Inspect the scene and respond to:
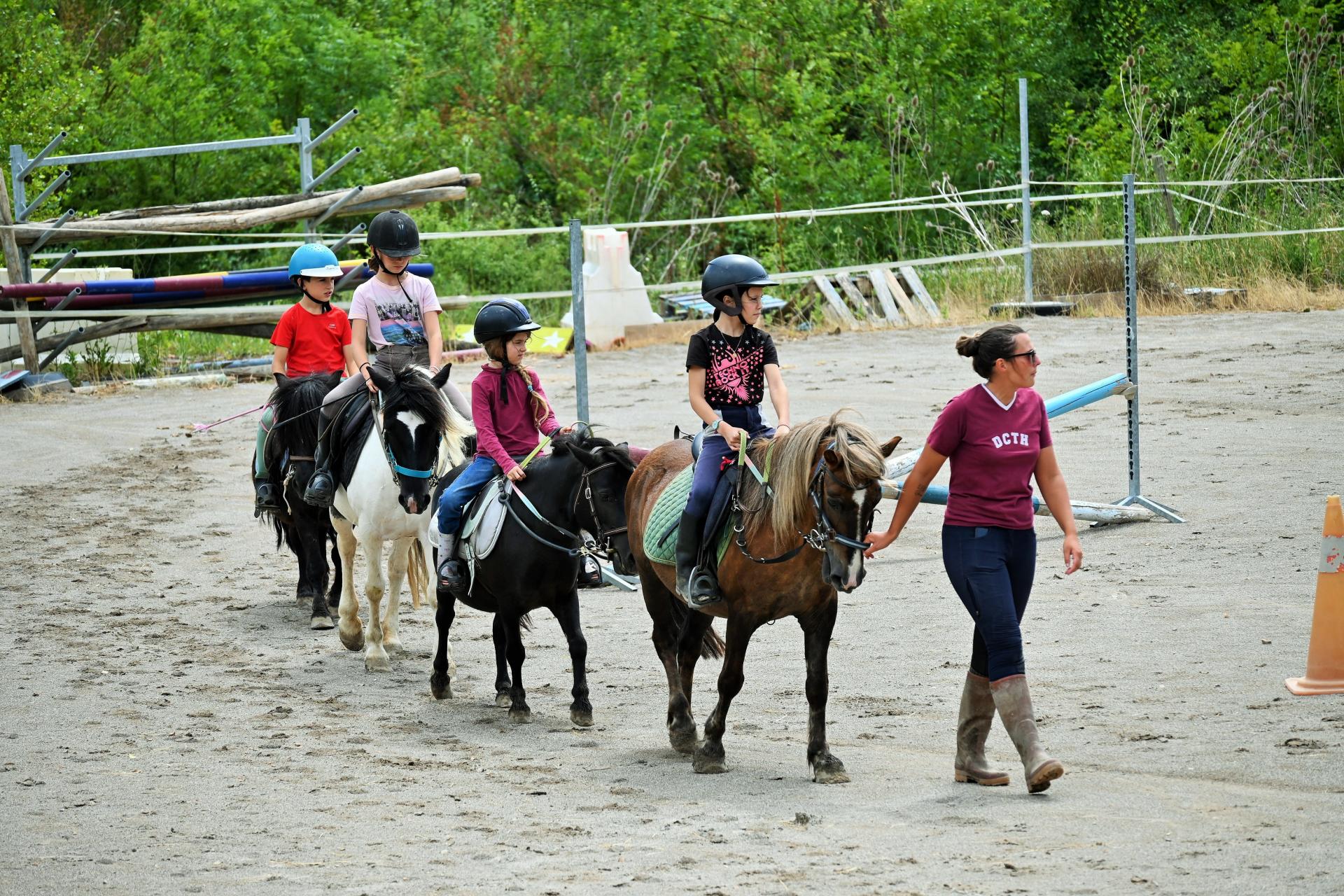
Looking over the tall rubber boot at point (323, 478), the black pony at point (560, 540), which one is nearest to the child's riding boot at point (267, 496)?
the tall rubber boot at point (323, 478)

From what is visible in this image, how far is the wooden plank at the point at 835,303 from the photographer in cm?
2212

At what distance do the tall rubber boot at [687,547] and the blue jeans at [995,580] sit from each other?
3.57 ft

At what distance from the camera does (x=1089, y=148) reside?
27.3 metres

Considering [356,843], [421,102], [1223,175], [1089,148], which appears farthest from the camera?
[421,102]

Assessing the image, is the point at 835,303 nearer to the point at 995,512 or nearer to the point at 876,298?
the point at 876,298

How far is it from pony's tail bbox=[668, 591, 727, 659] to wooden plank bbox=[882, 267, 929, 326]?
14491mm

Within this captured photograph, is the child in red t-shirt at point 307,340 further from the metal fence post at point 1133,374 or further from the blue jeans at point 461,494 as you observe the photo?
the metal fence post at point 1133,374

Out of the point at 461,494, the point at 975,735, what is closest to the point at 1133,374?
the point at 461,494

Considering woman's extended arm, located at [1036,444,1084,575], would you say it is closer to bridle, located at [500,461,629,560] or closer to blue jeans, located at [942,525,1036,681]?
blue jeans, located at [942,525,1036,681]

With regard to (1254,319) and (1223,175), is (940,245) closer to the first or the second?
(1223,175)

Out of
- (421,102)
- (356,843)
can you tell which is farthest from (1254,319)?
(421,102)

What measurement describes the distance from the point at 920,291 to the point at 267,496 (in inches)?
533

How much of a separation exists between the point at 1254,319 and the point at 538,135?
57.3 ft

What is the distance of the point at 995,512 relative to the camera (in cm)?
611
